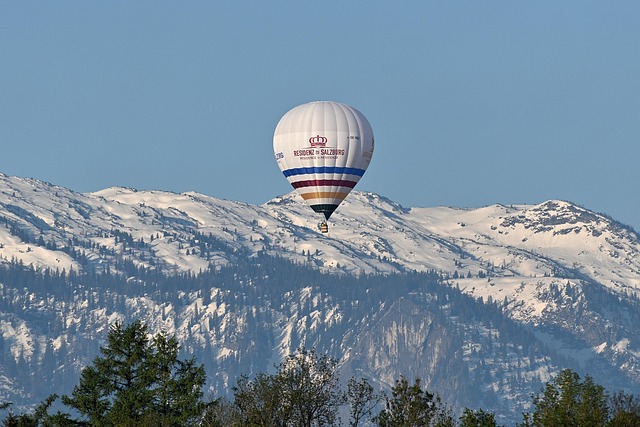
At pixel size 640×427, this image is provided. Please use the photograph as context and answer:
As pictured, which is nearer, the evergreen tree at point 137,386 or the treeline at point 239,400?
the treeline at point 239,400

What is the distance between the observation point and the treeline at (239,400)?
14738 cm

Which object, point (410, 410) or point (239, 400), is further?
point (239, 400)

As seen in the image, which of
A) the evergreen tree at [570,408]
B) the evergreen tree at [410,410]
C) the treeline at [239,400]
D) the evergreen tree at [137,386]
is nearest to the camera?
the evergreen tree at [570,408]

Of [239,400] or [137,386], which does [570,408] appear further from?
[137,386]

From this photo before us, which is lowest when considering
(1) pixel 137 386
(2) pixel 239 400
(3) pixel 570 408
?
(2) pixel 239 400

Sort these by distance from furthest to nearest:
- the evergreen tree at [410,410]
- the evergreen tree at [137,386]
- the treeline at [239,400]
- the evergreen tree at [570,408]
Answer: the evergreen tree at [137,386] < the evergreen tree at [410,410] < the treeline at [239,400] < the evergreen tree at [570,408]

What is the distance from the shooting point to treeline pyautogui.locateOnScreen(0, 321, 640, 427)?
147 meters

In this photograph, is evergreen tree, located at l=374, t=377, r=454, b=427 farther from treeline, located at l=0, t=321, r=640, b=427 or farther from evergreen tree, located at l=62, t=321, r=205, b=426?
evergreen tree, located at l=62, t=321, r=205, b=426

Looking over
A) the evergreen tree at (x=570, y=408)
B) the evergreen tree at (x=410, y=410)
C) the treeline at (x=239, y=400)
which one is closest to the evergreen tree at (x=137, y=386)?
the treeline at (x=239, y=400)

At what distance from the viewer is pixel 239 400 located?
497 feet

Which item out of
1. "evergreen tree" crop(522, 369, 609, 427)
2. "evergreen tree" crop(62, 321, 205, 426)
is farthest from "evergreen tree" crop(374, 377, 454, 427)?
"evergreen tree" crop(62, 321, 205, 426)

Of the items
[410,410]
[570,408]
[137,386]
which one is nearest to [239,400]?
[137,386]

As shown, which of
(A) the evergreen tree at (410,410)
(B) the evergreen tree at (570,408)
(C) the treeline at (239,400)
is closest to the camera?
(B) the evergreen tree at (570,408)

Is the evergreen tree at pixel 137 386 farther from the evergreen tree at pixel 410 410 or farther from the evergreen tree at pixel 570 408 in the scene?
the evergreen tree at pixel 570 408
